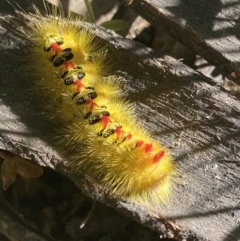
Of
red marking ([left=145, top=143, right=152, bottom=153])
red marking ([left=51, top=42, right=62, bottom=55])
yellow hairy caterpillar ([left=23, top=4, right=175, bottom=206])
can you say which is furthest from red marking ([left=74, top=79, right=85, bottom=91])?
red marking ([left=145, top=143, right=152, bottom=153])

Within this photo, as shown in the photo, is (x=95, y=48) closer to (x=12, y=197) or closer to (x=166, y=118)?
(x=166, y=118)

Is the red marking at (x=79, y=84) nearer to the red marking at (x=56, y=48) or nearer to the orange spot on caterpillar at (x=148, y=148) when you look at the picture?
the red marking at (x=56, y=48)

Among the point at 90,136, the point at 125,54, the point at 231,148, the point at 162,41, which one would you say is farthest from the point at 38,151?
the point at 162,41

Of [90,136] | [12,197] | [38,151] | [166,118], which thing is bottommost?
[12,197]

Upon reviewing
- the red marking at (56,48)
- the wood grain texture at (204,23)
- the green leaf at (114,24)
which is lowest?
the red marking at (56,48)

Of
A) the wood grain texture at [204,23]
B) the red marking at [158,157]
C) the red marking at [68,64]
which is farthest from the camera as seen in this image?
the wood grain texture at [204,23]

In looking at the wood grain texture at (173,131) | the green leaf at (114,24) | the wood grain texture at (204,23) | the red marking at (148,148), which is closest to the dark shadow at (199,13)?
the wood grain texture at (204,23)
